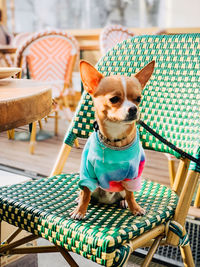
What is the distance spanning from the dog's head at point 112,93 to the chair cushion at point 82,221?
25 cm

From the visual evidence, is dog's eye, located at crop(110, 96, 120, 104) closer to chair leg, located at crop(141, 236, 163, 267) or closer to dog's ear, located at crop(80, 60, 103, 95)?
dog's ear, located at crop(80, 60, 103, 95)

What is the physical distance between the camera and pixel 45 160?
269 cm

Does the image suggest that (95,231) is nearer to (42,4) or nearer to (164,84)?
A: (164,84)

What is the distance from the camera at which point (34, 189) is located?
100cm

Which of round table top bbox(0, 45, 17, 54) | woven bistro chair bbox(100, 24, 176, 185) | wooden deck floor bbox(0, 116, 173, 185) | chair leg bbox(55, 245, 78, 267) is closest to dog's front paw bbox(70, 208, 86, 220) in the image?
chair leg bbox(55, 245, 78, 267)

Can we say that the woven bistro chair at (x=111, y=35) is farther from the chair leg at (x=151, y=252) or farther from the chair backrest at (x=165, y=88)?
the chair leg at (x=151, y=252)

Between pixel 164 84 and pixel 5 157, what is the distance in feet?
6.29

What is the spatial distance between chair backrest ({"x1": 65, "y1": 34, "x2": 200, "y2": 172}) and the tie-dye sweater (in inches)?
8.9

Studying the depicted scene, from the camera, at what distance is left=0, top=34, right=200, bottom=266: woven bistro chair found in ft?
2.50

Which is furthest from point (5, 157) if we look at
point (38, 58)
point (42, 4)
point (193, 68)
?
point (42, 4)

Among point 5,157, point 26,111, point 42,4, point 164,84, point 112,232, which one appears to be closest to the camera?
point 26,111

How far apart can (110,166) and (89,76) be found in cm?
23

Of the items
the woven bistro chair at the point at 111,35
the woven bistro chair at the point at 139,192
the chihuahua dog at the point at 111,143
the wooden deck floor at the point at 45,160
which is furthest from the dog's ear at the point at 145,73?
the woven bistro chair at the point at 111,35

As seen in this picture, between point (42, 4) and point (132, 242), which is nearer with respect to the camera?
point (132, 242)
